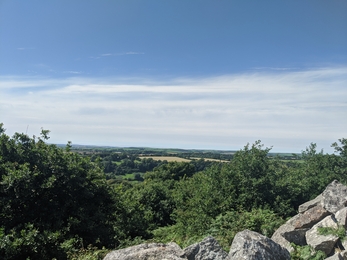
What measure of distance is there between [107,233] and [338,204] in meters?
11.8

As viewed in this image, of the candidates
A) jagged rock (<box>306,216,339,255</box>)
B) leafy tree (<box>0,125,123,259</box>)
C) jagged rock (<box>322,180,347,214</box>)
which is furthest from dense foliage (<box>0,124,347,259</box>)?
jagged rock (<box>322,180,347,214</box>)

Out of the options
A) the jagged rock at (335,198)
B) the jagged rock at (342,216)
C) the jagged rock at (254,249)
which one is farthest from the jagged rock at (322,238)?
the jagged rock at (254,249)

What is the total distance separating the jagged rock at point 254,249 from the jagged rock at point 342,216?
3453mm

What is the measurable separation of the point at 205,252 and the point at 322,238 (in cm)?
485

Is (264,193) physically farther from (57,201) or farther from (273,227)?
(57,201)

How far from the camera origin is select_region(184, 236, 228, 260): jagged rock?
8211 mm

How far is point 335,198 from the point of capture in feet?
41.5

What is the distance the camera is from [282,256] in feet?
27.9

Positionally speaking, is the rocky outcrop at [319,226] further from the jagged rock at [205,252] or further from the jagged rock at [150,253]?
the jagged rock at [150,253]

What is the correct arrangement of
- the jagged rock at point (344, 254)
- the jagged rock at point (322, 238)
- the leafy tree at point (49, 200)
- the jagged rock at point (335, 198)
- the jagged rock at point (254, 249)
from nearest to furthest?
the jagged rock at point (254, 249) → the jagged rock at point (344, 254) → the jagged rock at point (322, 238) → the leafy tree at point (49, 200) → the jagged rock at point (335, 198)

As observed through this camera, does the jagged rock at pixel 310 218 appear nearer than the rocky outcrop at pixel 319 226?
No

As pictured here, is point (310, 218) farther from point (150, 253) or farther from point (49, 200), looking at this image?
Answer: point (49, 200)

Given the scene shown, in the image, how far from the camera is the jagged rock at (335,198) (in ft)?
40.0

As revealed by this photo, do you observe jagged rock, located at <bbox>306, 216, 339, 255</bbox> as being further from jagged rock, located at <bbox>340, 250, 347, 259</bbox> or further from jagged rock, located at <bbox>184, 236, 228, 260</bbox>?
jagged rock, located at <bbox>184, 236, 228, 260</bbox>
